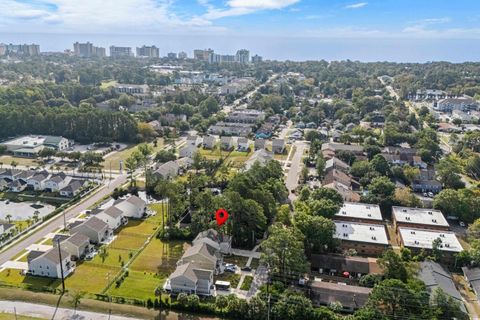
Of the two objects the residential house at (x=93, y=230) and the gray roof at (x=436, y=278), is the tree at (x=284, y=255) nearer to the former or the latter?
the gray roof at (x=436, y=278)

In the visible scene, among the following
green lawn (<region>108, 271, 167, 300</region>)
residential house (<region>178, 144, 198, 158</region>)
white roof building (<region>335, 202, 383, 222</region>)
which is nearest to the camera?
green lawn (<region>108, 271, 167, 300</region>)

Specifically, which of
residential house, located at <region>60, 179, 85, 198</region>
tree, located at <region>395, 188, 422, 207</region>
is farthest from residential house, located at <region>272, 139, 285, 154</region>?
residential house, located at <region>60, 179, 85, 198</region>

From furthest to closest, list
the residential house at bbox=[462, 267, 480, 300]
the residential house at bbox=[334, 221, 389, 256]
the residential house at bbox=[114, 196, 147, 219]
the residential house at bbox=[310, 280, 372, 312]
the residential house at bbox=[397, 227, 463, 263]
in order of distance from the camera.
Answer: the residential house at bbox=[114, 196, 147, 219]
the residential house at bbox=[334, 221, 389, 256]
the residential house at bbox=[397, 227, 463, 263]
the residential house at bbox=[462, 267, 480, 300]
the residential house at bbox=[310, 280, 372, 312]

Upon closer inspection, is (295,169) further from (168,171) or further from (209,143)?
(168,171)

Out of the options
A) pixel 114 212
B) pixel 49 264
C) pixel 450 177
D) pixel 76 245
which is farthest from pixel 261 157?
pixel 49 264

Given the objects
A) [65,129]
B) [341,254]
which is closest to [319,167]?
[341,254]

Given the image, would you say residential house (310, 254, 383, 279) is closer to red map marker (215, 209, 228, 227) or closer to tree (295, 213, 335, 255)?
tree (295, 213, 335, 255)

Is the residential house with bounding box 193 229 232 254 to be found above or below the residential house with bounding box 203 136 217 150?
below
